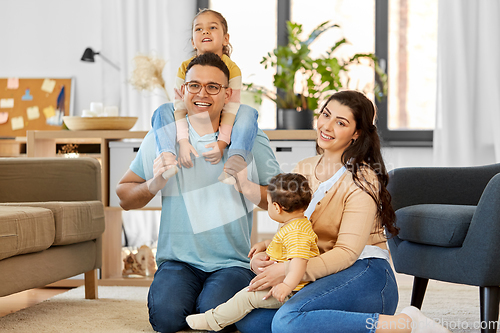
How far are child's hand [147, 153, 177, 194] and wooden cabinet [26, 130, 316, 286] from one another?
0.99 m

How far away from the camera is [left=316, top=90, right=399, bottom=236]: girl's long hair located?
4.62ft

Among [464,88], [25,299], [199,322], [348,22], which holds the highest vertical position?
[348,22]

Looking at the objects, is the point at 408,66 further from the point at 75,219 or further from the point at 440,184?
the point at 75,219

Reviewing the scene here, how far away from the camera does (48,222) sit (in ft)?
5.90

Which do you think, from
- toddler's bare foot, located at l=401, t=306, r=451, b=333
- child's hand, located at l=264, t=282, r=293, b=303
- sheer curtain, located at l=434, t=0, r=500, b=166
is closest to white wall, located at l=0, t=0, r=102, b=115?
sheer curtain, located at l=434, t=0, r=500, b=166

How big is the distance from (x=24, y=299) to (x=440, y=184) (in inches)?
73.3

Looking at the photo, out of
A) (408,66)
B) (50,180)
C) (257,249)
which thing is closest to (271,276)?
(257,249)

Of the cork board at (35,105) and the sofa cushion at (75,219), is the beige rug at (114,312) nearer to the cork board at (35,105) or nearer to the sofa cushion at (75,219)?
the sofa cushion at (75,219)

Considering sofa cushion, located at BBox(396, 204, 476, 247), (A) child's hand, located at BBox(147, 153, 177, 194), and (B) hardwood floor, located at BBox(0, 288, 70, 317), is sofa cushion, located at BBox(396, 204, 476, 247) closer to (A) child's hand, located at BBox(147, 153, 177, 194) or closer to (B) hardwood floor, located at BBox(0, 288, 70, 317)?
(A) child's hand, located at BBox(147, 153, 177, 194)

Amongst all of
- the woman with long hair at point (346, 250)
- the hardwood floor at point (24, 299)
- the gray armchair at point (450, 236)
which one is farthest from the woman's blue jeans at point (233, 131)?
the hardwood floor at point (24, 299)

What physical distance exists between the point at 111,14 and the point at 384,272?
309cm

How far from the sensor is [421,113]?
3781 millimetres

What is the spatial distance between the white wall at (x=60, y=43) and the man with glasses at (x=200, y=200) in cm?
231

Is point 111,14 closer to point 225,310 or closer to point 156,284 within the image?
point 156,284
